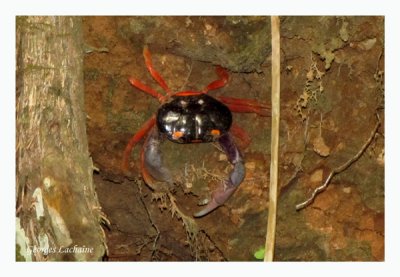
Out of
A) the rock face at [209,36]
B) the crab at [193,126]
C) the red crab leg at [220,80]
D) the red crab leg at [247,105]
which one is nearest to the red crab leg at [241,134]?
the crab at [193,126]

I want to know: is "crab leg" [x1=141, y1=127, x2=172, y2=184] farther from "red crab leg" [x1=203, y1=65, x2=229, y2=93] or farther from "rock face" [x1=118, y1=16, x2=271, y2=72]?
"rock face" [x1=118, y1=16, x2=271, y2=72]

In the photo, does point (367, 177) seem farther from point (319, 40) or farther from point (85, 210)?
point (85, 210)

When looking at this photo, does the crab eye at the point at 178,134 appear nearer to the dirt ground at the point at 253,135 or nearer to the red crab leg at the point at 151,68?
the dirt ground at the point at 253,135

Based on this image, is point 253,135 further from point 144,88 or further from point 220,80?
point 144,88

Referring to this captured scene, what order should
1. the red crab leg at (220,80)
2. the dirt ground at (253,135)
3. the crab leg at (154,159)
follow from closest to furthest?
the dirt ground at (253,135)
the red crab leg at (220,80)
the crab leg at (154,159)

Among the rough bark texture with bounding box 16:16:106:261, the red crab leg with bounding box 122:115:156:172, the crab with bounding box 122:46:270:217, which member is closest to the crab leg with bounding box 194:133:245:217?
the crab with bounding box 122:46:270:217
